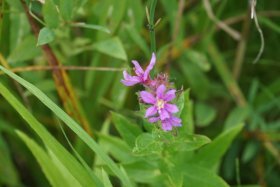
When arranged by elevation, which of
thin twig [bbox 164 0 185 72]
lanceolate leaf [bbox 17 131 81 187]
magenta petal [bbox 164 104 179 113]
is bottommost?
lanceolate leaf [bbox 17 131 81 187]

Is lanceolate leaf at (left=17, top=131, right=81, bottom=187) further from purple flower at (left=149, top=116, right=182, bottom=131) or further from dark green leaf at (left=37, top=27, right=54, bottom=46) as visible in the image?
purple flower at (left=149, top=116, right=182, bottom=131)

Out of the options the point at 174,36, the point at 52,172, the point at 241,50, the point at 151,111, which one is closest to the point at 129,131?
the point at 52,172

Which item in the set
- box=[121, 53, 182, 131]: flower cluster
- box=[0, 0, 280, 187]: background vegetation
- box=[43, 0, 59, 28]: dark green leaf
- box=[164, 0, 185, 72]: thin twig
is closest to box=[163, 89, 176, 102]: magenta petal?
box=[121, 53, 182, 131]: flower cluster

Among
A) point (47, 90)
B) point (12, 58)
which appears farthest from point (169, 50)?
point (12, 58)

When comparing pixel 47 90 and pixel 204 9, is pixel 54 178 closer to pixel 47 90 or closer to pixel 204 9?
pixel 47 90

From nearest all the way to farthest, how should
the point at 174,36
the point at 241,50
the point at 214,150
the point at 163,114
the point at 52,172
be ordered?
the point at 163,114
the point at 52,172
the point at 214,150
the point at 174,36
the point at 241,50

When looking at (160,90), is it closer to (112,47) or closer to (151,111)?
(151,111)
